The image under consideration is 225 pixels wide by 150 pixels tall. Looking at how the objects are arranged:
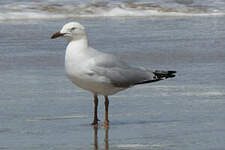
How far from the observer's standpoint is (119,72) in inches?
207

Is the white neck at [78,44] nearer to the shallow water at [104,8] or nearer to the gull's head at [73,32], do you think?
the gull's head at [73,32]

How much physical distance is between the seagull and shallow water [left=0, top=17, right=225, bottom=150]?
275 mm

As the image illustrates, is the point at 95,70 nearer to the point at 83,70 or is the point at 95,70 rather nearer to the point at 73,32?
the point at 83,70

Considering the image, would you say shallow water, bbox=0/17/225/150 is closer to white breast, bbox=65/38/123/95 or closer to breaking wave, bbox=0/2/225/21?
white breast, bbox=65/38/123/95

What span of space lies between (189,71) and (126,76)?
2.37 metres

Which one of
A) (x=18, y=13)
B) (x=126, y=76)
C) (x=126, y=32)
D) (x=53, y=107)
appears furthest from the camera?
(x=18, y=13)

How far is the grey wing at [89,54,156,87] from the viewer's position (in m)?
5.16

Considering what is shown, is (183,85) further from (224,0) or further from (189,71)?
(224,0)

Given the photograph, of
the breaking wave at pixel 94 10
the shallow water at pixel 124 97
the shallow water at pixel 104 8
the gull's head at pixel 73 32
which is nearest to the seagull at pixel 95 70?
the gull's head at pixel 73 32

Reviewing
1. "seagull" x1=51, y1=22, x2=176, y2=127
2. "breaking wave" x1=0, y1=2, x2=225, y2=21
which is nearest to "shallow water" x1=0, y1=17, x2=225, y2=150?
"seagull" x1=51, y1=22, x2=176, y2=127

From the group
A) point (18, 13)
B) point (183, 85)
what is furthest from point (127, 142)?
point (18, 13)

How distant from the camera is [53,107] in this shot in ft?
18.8

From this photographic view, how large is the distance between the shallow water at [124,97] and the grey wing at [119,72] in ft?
0.93

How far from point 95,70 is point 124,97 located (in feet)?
3.60
